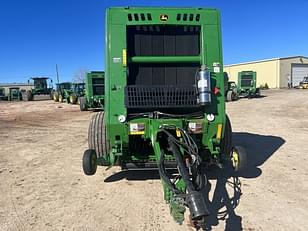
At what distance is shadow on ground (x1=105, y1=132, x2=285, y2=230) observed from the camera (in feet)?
13.0

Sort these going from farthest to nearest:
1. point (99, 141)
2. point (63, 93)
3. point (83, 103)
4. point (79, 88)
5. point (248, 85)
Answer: point (63, 93)
point (79, 88)
point (248, 85)
point (83, 103)
point (99, 141)

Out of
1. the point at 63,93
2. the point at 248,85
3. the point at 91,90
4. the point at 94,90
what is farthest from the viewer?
the point at 63,93

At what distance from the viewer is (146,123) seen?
15.9 feet

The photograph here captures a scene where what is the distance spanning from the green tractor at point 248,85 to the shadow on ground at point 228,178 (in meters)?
20.2

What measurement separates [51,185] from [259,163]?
3734 millimetres

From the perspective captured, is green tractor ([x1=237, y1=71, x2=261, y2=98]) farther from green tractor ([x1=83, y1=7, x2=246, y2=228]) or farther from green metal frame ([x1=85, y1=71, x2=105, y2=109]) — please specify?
green tractor ([x1=83, y1=7, x2=246, y2=228])

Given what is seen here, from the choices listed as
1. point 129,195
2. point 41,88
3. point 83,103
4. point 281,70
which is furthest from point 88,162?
point 281,70

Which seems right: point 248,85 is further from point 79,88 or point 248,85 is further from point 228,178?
point 228,178

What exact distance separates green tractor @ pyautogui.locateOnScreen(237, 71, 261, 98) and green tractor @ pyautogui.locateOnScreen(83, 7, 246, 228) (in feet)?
79.0

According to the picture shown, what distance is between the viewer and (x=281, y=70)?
49.3 metres

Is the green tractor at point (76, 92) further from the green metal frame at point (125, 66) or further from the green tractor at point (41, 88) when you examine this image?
the green metal frame at point (125, 66)

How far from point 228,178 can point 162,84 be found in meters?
1.84

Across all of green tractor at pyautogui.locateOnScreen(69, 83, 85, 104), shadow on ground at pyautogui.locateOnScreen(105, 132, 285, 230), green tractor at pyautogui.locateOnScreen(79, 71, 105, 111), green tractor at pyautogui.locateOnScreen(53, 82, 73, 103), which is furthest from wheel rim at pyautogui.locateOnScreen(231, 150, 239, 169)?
green tractor at pyautogui.locateOnScreen(53, 82, 73, 103)

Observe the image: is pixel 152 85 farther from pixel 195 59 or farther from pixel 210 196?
pixel 210 196
